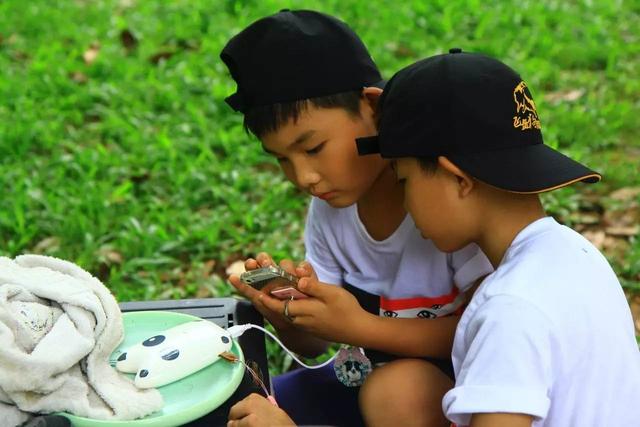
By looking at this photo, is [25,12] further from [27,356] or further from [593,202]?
[27,356]

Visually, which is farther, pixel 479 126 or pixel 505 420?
pixel 479 126

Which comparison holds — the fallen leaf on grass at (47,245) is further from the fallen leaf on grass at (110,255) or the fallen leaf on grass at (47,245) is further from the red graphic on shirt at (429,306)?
the red graphic on shirt at (429,306)

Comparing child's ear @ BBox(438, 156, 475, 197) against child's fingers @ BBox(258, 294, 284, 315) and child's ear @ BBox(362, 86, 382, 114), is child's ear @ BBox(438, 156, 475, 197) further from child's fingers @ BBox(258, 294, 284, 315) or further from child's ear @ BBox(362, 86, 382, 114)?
child's fingers @ BBox(258, 294, 284, 315)

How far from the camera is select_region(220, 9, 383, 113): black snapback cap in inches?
67.6

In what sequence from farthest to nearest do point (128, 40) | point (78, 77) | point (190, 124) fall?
1. point (128, 40)
2. point (78, 77)
3. point (190, 124)

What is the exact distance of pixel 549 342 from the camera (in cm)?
132

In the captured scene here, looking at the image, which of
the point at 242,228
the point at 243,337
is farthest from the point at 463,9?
the point at 243,337

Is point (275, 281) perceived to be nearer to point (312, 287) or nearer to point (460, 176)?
point (312, 287)

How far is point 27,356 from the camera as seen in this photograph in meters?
1.41

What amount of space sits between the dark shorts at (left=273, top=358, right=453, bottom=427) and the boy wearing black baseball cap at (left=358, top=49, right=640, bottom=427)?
1.68ft

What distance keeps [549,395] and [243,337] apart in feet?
2.29

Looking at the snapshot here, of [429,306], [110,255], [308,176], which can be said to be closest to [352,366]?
[429,306]

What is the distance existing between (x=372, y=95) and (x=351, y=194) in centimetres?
21

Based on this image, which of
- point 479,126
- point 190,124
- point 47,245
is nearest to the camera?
point 479,126
